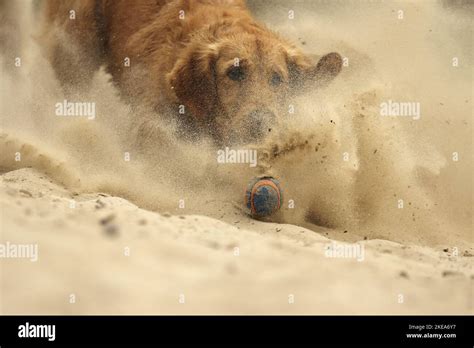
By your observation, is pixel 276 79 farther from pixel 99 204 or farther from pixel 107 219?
pixel 107 219

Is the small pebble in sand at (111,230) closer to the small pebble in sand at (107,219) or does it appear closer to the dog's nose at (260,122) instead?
the small pebble in sand at (107,219)

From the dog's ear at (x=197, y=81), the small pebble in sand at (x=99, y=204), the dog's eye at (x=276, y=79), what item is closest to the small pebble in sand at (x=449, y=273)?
the small pebble in sand at (x=99, y=204)

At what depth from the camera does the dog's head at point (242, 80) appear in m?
7.33

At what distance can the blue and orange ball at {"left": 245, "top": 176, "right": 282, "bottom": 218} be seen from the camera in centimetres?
693

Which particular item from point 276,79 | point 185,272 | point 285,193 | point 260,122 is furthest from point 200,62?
point 185,272

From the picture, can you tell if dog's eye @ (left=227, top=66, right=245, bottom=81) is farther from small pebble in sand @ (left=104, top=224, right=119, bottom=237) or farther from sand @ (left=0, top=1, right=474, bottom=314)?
small pebble in sand @ (left=104, top=224, right=119, bottom=237)

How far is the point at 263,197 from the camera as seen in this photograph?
6.92 metres

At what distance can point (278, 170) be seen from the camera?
24.1ft

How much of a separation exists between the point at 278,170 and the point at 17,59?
16.4 feet

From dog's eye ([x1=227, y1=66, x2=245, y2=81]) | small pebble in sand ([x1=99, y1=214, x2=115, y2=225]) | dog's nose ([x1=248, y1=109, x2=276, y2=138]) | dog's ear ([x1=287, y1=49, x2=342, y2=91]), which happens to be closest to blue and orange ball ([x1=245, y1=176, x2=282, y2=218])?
dog's nose ([x1=248, y1=109, x2=276, y2=138])

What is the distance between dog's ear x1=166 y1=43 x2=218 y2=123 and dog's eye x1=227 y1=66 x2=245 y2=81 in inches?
11.8

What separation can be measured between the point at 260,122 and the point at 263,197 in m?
0.86

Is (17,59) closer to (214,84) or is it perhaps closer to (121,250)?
(214,84)
